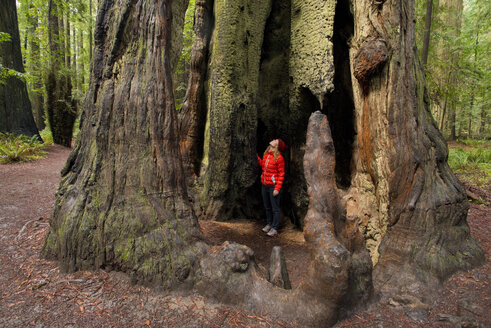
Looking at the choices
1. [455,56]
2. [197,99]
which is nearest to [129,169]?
[197,99]

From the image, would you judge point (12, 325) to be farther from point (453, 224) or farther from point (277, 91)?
point (277, 91)

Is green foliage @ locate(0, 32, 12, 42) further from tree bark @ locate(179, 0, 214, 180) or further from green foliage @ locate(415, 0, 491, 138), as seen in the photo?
green foliage @ locate(415, 0, 491, 138)

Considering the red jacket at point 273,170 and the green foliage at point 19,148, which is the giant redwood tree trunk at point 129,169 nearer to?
the red jacket at point 273,170

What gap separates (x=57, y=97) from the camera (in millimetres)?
12242

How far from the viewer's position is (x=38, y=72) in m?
13.1

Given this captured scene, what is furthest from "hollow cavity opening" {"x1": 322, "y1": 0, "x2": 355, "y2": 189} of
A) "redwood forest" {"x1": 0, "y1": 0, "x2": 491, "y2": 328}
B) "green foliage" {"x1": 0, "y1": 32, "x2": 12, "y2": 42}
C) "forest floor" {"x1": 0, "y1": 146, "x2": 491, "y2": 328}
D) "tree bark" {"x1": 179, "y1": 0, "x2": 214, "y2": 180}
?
"green foliage" {"x1": 0, "y1": 32, "x2": 12, "y2": 42}

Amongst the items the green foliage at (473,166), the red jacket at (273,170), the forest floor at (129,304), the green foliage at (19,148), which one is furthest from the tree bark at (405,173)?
the green foliage at (19,148)

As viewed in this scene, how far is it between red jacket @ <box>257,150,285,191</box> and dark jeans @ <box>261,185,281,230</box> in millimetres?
182

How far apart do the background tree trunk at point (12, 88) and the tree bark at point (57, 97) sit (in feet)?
4.62

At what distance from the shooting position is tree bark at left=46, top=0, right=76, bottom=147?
12.2m

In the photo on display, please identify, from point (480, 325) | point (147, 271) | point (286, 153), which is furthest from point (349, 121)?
point (147, 271)

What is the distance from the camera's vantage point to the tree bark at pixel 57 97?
12.2m

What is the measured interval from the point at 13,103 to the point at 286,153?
11178 millimetres

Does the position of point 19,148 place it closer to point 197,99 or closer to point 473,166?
point 197,99
